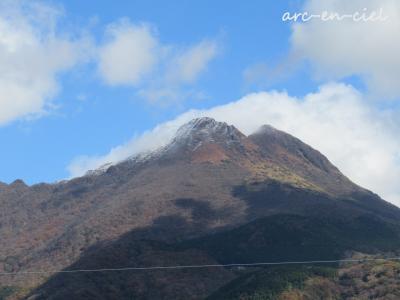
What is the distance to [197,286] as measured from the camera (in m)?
161

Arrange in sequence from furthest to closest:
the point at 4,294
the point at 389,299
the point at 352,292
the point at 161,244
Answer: the point at 161,244
the point at 4,294
the point at 352,292
the point at 389,299

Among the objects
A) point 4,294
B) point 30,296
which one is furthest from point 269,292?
point 4,294

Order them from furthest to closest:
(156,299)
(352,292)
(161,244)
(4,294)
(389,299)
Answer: (161,244), (4,294), (156,299), (352,292), (389,299)

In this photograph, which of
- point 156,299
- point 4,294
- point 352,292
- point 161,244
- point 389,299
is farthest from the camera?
point 161,244

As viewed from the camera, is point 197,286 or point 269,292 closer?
point 269,292

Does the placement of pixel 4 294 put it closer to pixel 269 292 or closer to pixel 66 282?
pixel 66 282

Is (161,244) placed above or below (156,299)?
above

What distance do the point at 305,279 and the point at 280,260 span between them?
38.1m

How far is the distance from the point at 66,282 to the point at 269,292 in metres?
48.2

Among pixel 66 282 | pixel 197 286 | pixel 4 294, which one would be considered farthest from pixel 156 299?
pixel 4 294

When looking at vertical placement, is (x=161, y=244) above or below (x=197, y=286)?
above

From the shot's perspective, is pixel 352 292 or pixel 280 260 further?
pixel 280 260

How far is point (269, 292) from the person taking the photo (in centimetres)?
14100

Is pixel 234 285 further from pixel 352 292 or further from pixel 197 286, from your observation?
pixel 352 292
